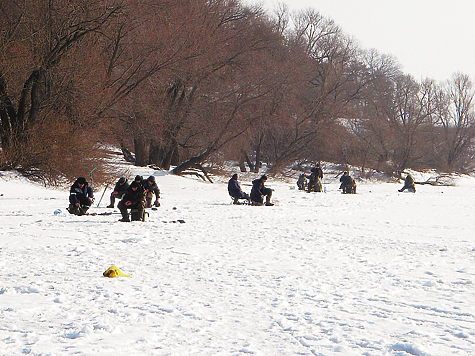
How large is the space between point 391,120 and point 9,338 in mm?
60089

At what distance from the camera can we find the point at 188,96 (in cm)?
3797

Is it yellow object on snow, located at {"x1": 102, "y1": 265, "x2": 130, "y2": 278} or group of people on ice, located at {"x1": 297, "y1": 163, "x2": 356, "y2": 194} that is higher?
group of people on ice, located at {"x1": 297, "y1": 163, "x2": 356, "y2": 194}

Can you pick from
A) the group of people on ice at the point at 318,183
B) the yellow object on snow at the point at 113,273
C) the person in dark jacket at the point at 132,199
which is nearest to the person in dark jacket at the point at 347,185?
the group of people on ice at the point at 318,183

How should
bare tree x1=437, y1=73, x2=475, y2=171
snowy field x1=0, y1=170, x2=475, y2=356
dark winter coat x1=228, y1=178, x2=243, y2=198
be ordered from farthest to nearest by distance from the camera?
bare tree x1=437, y1=73, x2=475, y2=171
dark winter coat x1=228, y1=178, x2=243, y2=198
snowy field x1=0, y1=170, x2=475, y2=356

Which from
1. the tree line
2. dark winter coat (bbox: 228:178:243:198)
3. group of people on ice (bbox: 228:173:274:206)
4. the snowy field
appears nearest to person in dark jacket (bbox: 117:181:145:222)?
the snowy field

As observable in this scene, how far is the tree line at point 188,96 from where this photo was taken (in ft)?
81.6

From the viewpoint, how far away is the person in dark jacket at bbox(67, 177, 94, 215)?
15.7 meters

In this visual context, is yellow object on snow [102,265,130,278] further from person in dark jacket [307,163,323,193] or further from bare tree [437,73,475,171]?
bare tree [437,73,475,171]

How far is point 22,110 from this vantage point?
82.4 feet

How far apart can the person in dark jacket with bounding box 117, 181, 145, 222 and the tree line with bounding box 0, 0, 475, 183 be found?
1088 cm

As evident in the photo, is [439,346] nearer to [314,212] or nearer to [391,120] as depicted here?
[314,212]

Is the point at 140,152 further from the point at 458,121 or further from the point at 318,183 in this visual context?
the point at 458,121

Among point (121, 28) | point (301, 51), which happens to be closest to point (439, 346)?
point (121, 28)

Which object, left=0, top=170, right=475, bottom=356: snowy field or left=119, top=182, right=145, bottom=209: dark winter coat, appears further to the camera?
left=119, top=182, right=145, bottom=209: dark winter coat
